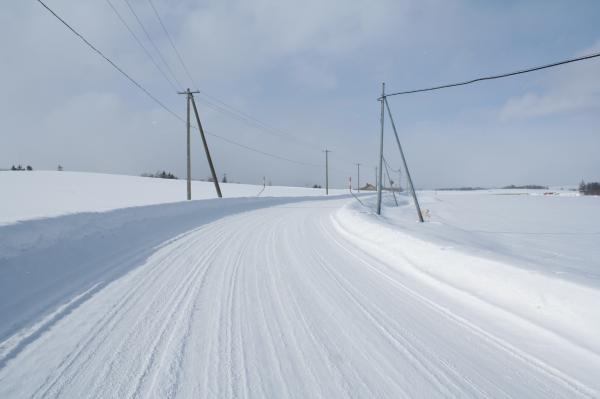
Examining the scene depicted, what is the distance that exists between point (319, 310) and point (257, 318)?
0.74 metres

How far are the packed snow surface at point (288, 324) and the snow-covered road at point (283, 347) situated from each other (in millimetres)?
14

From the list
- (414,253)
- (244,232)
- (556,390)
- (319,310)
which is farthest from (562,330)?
(244,232)

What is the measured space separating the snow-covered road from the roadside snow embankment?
0.77 feet

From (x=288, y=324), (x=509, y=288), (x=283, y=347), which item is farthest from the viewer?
(x=509, y=288)

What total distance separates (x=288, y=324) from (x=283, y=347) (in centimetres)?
44

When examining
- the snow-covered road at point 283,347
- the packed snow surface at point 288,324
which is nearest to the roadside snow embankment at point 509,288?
the packed snow surface at point 288,324

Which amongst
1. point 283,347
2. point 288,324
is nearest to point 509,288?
point 288,324

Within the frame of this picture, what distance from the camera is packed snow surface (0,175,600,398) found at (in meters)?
2.09

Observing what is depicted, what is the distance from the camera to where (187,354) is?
2.41 m

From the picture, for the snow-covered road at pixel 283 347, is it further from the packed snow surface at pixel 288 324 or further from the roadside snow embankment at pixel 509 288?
the roadside snow embankment at pixel 509 288

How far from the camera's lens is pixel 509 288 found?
3516 mm

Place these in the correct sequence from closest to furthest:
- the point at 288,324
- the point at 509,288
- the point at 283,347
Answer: the point at 283,347 < the point at 288,324 < the point at 509,288

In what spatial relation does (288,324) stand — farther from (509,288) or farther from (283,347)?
(509,288)

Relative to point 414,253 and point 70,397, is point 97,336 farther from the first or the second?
point 414,253
